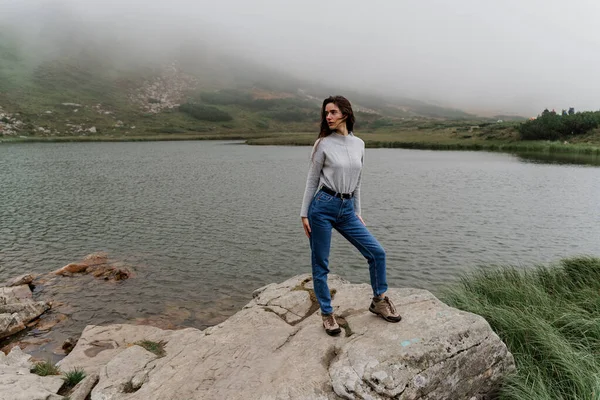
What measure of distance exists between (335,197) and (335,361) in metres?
2.93

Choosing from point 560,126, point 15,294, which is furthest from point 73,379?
point 560,126

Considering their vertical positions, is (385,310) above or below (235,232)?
above

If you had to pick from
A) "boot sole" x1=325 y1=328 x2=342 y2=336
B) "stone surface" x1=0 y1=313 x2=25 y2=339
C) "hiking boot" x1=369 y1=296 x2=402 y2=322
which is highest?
"hiking boot" x1=369 y1=296 x2=402 y2=322

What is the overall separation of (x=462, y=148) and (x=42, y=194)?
106 meters

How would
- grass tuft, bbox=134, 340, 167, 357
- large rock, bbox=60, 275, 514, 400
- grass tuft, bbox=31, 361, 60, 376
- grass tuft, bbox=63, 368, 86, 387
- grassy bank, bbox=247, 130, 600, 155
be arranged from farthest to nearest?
grassy bank, bbox=247, 130, 600, 155, grass tuft, bbox=134, 340, 167, 357, grass tuft, bbox=31, 361, 60, 376, grass tuft, bbox=63, 368, 86, 387, large rock, bbox=60, 275, 514, 400

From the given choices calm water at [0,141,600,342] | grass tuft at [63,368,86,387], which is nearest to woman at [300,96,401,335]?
grass tuft at [63,368,86,387]

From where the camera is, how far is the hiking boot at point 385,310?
6.98 metres

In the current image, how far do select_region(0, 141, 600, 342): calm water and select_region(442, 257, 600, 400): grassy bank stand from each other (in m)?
4.48

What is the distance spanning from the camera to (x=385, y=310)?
7129 millimetres

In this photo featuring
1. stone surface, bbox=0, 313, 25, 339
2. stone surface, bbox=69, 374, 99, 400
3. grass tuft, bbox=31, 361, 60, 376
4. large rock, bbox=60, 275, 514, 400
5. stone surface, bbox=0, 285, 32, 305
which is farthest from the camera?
stone surface, bbox=0, 285, 32, 305

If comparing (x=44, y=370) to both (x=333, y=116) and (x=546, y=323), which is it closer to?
(x=333, y=116)

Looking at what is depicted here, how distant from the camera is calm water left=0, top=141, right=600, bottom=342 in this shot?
16938 millimetres

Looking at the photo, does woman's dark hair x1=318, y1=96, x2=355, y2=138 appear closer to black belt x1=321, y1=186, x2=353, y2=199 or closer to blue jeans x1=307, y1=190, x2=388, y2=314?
black belt x1=321, y1=186, x2=353, y2=199

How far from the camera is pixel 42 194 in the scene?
38.0 meters
